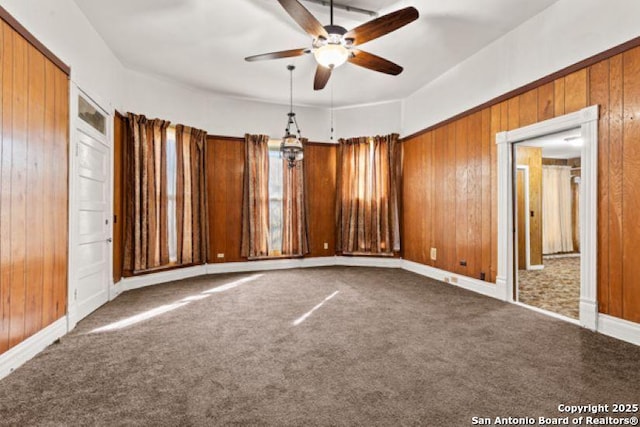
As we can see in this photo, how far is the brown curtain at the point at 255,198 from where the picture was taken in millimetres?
6230

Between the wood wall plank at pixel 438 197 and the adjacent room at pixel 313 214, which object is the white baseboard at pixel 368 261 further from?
the wood wall plank at pixel 438 197

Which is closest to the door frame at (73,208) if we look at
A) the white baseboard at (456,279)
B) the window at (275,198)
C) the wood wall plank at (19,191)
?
the wood wall plank at (19,191)

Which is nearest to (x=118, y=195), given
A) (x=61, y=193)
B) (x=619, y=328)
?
(x=61, y=193)

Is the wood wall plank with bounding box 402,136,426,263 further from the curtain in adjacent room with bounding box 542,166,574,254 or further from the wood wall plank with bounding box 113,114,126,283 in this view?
the curtain in adjacent room with bounding box 542,166,574,254

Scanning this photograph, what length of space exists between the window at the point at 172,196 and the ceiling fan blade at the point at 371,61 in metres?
3.51

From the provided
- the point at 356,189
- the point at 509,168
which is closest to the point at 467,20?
the point at 509,168

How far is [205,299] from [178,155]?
2614 mm

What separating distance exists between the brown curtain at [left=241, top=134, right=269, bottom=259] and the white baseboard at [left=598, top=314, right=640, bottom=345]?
4945 millimetres

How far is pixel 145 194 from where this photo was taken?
4.98 m

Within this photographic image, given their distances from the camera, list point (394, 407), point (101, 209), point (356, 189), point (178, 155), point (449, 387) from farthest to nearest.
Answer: point (356, 189), point (178, 155), point (101, 209), point (449, 387), point (394, 407)

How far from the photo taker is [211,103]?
6.12 metres

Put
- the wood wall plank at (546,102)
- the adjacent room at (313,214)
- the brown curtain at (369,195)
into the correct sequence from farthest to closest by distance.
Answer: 1. the brown curtain at (369,195)
2. the wood wall plank at (546,102)
3. the adjacent room at (313,214)

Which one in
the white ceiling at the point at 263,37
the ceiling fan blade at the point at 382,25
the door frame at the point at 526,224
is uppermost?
the white ceiling at the point at 263,37

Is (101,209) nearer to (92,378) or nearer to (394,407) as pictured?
(92,378)
